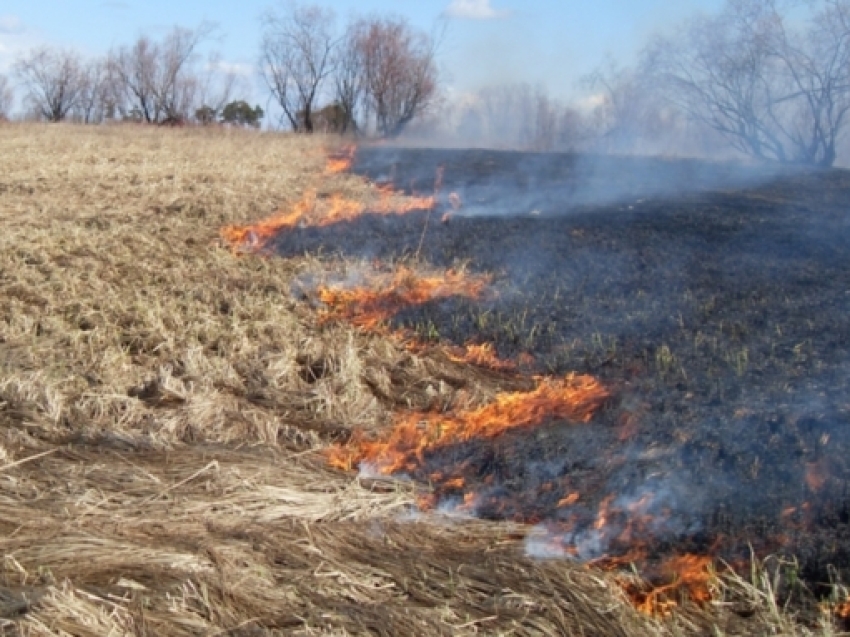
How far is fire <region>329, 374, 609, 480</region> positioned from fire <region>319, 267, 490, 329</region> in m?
1.69

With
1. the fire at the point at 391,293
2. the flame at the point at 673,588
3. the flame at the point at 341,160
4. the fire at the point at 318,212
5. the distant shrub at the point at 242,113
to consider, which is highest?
the distant shrub at the point at 242,113

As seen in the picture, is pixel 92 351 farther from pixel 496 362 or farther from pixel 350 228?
pixel 350 228

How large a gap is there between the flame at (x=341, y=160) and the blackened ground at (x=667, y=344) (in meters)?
4.79

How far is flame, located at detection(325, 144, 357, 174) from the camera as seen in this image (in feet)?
50.2

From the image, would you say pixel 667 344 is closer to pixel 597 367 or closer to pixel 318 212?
pixel 597 367

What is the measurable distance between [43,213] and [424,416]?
688 centimetres

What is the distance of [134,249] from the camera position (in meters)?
8.36

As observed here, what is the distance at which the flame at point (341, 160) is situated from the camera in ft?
50.2

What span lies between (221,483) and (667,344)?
304 cm

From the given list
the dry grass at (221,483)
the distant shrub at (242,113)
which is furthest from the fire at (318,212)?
the distant shrub at (242,113)

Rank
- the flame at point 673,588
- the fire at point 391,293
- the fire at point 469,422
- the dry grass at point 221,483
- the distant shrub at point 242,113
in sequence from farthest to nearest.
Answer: the distant shrub at point 242,113
the fire at point 391,293
the fire at point 469,422
the flame at point 673,588
the dry grass at point 221,483

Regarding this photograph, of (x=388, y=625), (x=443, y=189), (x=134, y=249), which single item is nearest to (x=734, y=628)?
(x=388, y=625)

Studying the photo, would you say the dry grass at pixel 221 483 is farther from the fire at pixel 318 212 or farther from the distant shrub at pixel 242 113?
the distant shrub at pixel 242 113

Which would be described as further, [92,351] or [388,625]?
[92,351]
